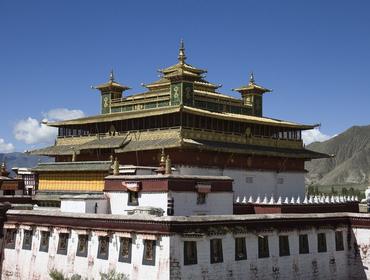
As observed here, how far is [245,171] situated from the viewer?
39.8 m

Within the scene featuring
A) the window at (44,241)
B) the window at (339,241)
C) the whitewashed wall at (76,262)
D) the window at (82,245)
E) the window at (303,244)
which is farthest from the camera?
the window at (339,241)

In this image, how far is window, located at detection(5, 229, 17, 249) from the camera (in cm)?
3096

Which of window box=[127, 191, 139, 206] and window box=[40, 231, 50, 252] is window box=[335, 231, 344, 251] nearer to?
window box=[127, 191, 139, 206]

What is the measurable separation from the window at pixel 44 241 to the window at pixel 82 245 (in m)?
2.59

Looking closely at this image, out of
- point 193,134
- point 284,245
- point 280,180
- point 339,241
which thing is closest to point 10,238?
point 193,134

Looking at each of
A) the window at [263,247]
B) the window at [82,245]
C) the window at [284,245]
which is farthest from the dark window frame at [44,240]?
the window at [284,245]

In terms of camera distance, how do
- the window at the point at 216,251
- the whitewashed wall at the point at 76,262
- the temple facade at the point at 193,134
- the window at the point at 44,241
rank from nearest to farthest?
the whitewashed wall at the point at 76,262 → the window at the point at 216,251 → the window at the point at 44,241 → the temple facade at the point at 193,134

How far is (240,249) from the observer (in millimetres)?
25641

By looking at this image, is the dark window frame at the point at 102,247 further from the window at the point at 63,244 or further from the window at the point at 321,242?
the window at the point at 321,242

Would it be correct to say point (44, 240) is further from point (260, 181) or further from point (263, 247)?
point (260, 181)

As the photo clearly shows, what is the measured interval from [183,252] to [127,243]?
2885 millimetres

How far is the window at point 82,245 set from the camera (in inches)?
1050

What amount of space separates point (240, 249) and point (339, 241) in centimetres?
782

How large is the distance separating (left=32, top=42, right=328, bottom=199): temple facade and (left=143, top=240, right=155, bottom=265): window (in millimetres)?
11053
